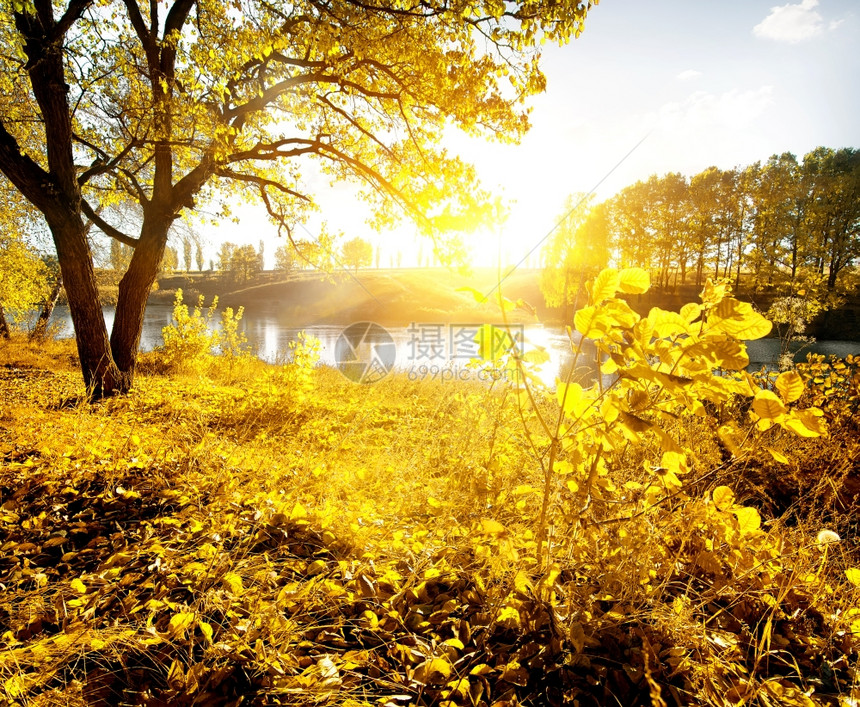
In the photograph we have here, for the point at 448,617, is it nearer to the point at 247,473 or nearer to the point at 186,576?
the point at 186,576

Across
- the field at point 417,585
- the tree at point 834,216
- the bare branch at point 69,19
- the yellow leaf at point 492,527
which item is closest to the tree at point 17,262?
the bare branch at point 69,19

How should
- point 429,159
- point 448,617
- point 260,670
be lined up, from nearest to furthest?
point 260,670 → point 448,617 → point 429,159

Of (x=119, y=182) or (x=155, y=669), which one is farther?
(x=119, y=182)

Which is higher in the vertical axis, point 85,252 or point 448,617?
point 85,252

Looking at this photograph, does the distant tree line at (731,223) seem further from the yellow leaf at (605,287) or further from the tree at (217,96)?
the yellow leaf at (605,287)

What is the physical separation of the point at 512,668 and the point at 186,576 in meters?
1.49

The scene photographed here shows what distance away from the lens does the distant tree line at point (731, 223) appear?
22578 millimetres

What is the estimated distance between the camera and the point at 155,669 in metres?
1.31

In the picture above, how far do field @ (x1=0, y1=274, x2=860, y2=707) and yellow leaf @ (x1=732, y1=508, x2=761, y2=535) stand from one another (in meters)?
0.02

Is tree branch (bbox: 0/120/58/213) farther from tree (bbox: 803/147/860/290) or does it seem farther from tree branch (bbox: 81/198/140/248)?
tree (bbox: 803/147/860/290)

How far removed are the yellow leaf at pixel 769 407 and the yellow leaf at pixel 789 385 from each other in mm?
100

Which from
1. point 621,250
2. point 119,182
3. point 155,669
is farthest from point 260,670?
point 621,250

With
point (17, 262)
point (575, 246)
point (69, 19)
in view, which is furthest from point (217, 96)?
point (575, 246)

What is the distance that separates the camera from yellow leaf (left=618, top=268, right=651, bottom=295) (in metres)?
1.35
